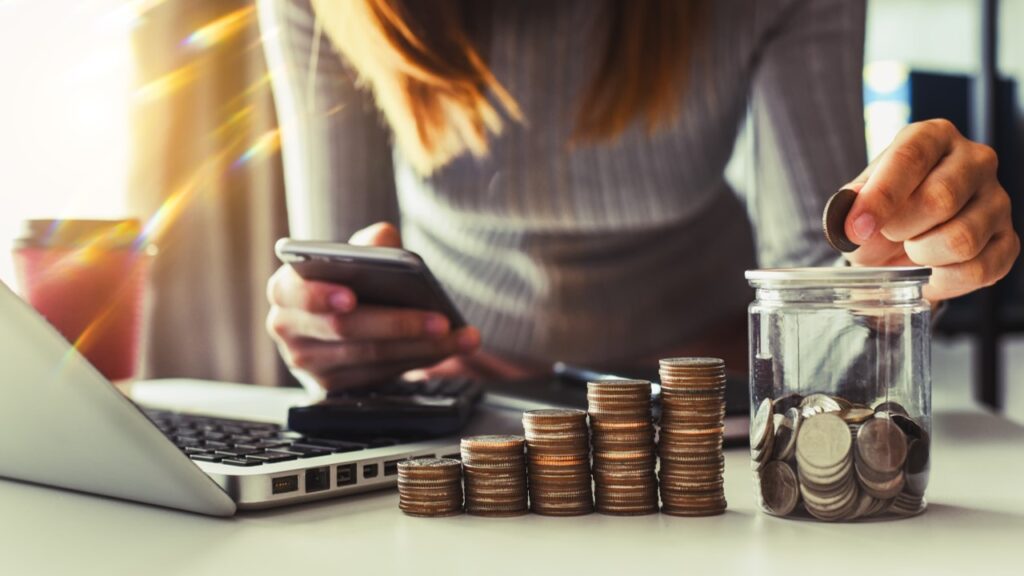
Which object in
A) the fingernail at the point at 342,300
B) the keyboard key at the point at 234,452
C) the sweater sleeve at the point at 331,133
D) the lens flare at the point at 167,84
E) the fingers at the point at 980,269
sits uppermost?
the lens flare at the point at 167,84

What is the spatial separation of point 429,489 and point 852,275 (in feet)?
A: 0.86

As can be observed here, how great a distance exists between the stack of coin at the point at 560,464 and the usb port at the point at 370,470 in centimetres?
10

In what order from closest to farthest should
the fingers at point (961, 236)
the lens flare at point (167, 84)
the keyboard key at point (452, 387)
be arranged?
the fingers at point (961, 236) → the keyboard key at point (452, 387) → the lens flare at point (167, 84)

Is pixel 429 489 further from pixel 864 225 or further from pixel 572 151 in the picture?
pixel 572 151

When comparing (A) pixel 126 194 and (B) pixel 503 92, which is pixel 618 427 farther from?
(A) pixel 126 194

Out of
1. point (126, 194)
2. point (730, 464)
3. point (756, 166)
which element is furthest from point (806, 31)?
point (126, 194)

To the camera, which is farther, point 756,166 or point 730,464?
point 756,166

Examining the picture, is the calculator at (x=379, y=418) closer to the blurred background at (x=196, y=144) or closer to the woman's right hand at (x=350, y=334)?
the woman's right hand at (x=350, y=334)

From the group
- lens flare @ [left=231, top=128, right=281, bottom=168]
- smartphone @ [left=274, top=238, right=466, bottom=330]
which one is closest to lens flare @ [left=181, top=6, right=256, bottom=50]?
lens flare @ [left=231, top=128, right=281, bottom=168]

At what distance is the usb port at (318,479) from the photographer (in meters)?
0.55

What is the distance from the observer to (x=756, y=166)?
1377mm

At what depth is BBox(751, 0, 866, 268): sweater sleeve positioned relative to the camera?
3.92 feet

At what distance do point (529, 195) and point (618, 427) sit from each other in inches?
33.9

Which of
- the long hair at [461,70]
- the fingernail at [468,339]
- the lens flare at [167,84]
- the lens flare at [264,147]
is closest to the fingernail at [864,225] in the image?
the fingernail at [468,339]
